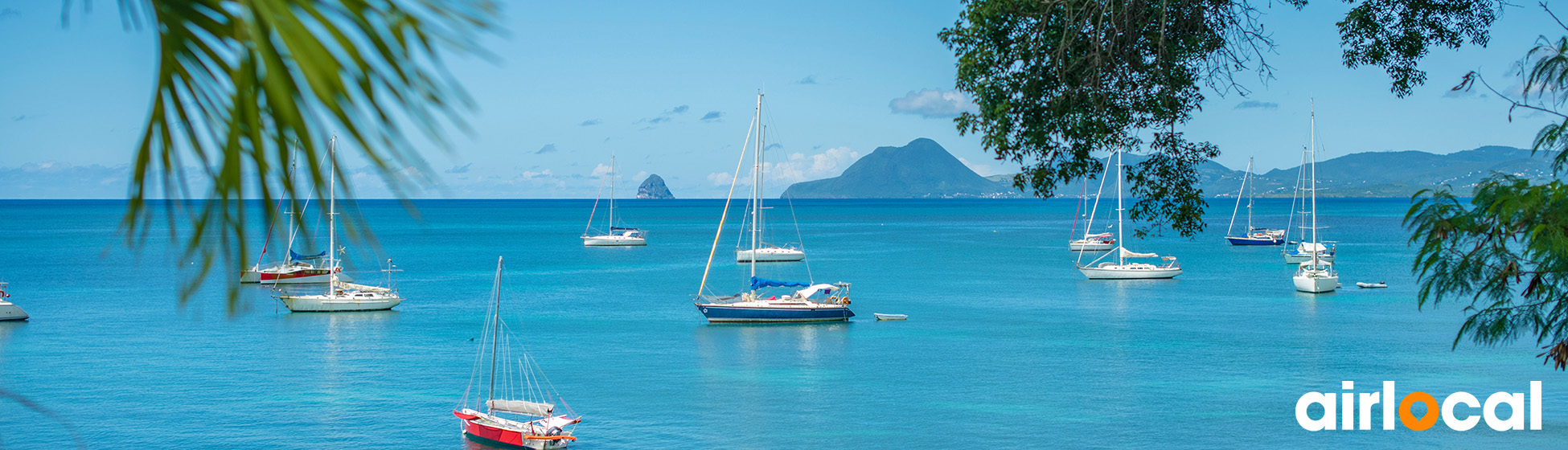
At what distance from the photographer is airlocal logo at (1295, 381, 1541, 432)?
3397cm

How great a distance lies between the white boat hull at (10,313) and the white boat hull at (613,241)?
61.9 meters

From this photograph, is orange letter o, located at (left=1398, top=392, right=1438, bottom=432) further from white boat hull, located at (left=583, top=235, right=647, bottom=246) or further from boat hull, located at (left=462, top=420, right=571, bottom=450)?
white boat hull, located at (left=583, top=235, right=647, bottom=246)

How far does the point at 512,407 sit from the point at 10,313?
35.7 m

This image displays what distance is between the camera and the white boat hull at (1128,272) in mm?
74938

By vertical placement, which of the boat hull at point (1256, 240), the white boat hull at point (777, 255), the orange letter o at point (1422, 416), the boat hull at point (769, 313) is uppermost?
the boat hull at point (1256, 240)

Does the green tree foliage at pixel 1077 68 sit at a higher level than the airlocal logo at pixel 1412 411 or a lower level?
higher

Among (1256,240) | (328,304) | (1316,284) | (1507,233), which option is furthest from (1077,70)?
(1256,240)

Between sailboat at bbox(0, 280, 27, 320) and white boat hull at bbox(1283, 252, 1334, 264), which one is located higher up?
white boat hull at bbox(1283, 252, 1334, 264)

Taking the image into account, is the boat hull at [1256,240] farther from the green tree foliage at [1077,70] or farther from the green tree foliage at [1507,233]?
the green tree foliage at [1077,70]

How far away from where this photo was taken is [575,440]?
3148 centimetres

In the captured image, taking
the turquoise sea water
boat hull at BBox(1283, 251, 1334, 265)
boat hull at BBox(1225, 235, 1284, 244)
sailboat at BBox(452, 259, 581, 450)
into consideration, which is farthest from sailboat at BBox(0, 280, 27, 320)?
boat hull at BBox(1225, 235, 1284, 244)

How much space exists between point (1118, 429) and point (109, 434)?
28.9 m

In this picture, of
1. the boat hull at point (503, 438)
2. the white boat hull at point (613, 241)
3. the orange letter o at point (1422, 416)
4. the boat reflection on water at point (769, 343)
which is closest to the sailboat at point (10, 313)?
the boat reflection on water at point (769, 343)

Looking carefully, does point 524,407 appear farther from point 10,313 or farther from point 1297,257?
point 1297,257
